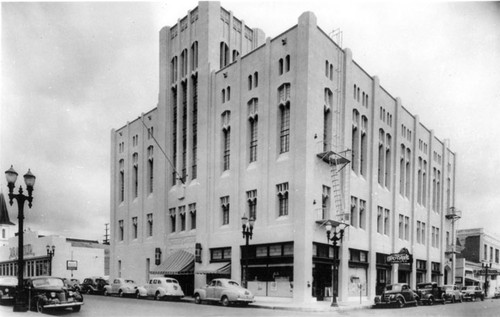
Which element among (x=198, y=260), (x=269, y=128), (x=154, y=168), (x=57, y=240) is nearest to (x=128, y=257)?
(x=154, y=168)

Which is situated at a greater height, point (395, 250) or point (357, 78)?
point (357, 78)

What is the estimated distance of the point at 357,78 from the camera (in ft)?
128

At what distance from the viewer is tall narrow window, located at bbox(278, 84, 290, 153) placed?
34.0 metres

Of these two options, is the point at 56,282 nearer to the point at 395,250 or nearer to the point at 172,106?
the point at 172,106

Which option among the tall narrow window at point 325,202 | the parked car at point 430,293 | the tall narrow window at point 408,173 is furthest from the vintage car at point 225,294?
the tall narrow window at point 408,173

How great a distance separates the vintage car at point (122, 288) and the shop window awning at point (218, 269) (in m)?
5.16

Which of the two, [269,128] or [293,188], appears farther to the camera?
[269,128]

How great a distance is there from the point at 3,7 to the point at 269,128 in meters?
21.1

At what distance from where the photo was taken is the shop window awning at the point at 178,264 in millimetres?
39344

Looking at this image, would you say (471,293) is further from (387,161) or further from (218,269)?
(218,269)

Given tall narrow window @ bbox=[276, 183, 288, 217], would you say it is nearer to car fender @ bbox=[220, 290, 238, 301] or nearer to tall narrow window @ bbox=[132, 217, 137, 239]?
car fender @ bbox=[220, 290, 238, 301]

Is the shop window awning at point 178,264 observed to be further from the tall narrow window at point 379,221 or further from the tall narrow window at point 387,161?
the tall narrow window at point 387,161

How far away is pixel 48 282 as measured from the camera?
22.1 meters

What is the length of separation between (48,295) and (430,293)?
24.9 m
